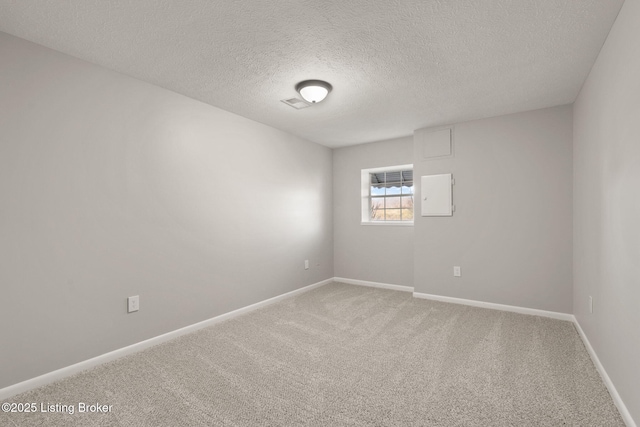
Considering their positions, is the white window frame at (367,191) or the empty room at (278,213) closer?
the empty room at (278,213)

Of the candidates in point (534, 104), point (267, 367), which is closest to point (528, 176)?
point (534, 104)

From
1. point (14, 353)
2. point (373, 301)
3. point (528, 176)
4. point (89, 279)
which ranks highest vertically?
point (528, 176)

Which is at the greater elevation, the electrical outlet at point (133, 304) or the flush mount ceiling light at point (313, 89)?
the flush mount ceiling light at point (313, 89)

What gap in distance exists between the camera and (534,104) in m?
3.17

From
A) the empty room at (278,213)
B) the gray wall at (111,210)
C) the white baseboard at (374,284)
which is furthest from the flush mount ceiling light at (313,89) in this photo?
the white baseboard at (374,284)

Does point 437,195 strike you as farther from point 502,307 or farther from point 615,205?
point 615,205

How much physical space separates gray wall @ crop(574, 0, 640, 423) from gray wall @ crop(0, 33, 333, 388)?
316cm

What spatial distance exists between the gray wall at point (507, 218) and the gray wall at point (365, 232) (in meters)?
0.44

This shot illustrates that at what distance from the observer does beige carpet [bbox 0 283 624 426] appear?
5.45ft

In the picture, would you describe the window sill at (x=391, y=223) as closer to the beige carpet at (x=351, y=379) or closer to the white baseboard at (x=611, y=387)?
the beige carpet at (x=351, y=379)

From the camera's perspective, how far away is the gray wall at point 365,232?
4.48 m

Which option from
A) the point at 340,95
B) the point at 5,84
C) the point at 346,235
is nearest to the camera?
the point at 5,84

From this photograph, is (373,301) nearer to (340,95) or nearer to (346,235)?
(346,235)

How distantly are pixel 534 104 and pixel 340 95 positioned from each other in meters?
2.09
